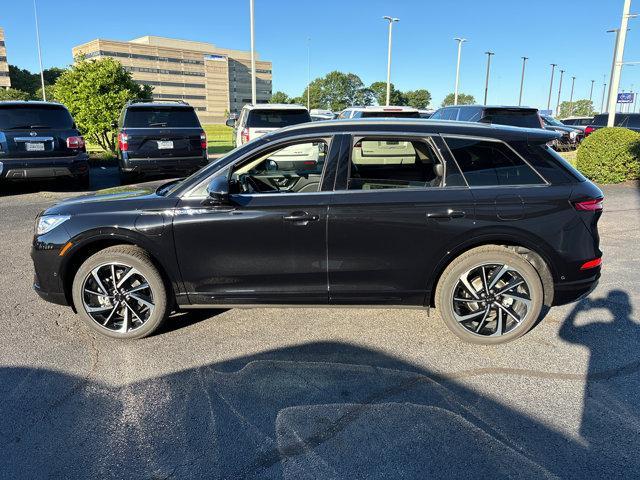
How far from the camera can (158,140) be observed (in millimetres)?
10773

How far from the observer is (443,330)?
13.3 feet

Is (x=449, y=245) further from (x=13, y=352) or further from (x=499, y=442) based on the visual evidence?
(x=13, y=352)

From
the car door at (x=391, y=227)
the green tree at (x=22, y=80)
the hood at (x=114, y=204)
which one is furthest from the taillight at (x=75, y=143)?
the green tree at (x=22, y=80)

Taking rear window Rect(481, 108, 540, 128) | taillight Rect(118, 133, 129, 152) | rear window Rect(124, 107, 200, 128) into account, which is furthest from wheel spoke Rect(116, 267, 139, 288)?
rear window Rect(481, 108, 540, 128)

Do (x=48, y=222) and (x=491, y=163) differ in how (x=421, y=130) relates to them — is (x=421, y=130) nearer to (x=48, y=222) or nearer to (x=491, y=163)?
(x=491, y=163)

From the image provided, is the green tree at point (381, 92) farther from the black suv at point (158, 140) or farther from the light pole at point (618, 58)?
the black suv at point (158, 140)

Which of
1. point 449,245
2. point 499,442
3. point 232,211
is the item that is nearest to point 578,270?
point 449,245

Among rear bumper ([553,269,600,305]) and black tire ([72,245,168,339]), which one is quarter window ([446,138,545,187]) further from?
black tire ([72,245,168,339])

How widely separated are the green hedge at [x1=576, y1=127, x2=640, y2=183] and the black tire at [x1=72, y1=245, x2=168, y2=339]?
455 inches

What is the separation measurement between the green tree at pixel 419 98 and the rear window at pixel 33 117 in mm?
113321

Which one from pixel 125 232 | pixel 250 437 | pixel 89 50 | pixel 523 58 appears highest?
pixel 89 50

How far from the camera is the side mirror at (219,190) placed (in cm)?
352

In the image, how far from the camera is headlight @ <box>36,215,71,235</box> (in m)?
3.82

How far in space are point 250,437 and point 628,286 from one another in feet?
14.3
